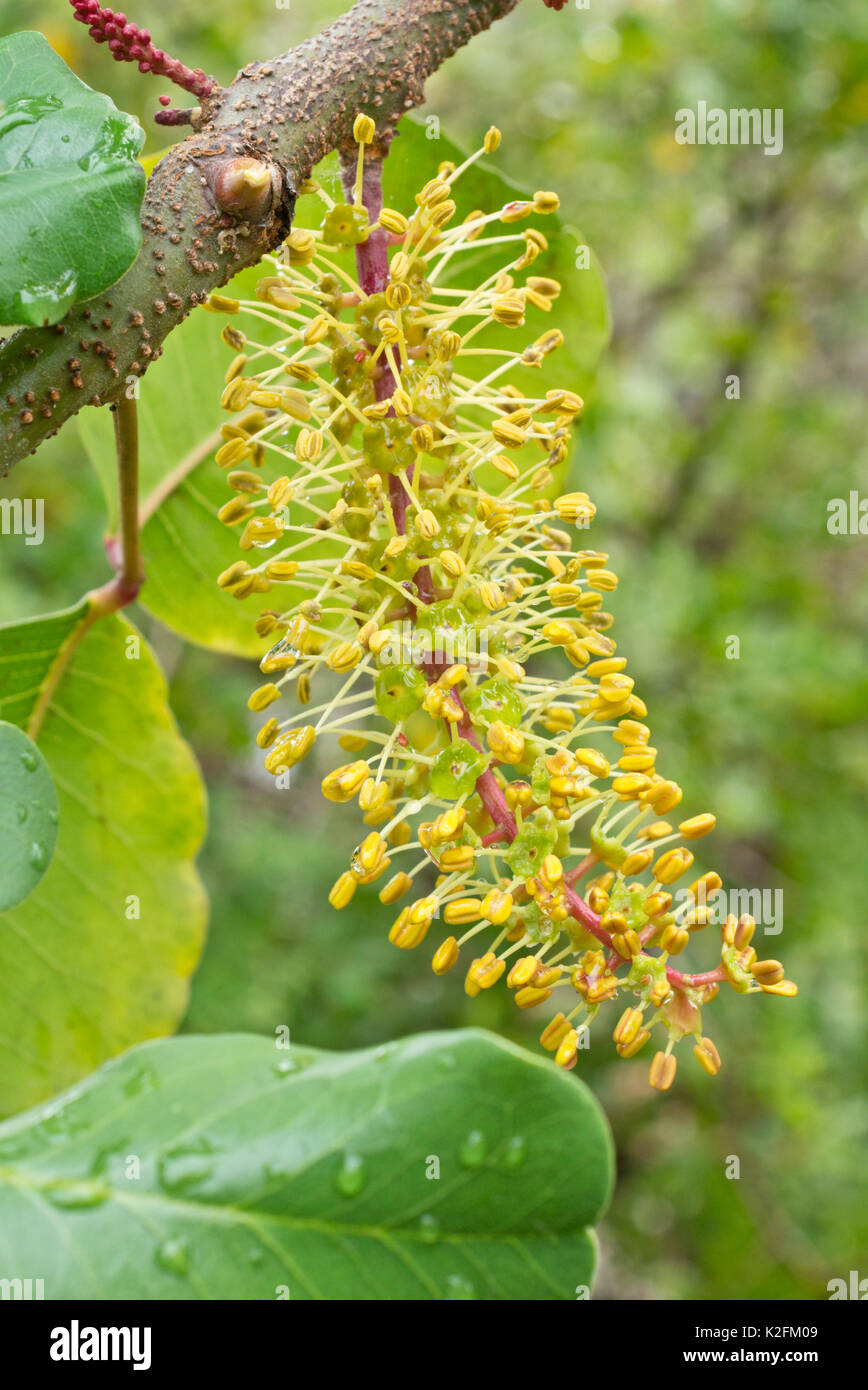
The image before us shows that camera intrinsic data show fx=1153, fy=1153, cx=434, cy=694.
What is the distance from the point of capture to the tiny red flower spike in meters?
0.57

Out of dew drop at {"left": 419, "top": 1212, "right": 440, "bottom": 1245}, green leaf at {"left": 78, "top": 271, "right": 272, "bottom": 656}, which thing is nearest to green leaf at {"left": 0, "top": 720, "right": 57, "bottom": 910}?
dew drop at {"left": 419, "top": 1212, "right": 440, "bottom": 1245}

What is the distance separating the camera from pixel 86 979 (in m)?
0.93

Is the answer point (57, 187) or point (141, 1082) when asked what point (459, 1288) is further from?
point (57, 187)

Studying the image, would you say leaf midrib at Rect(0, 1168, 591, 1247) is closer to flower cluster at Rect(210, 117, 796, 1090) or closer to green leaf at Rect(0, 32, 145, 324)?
flower cluster at Rect(210, 117, 796, 1090)

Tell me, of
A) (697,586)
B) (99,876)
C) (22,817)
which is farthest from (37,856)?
(697,586)

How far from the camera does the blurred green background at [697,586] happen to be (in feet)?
7.51

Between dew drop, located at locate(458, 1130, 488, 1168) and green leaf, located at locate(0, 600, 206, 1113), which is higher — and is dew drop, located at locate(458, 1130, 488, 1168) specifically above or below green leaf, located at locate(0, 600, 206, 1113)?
below

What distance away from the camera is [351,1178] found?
2.01 feet

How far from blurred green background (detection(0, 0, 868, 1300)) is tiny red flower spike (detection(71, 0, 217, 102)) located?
144 centimetres

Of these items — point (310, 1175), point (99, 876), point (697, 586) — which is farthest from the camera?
point (697, 586)

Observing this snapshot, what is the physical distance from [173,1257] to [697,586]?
1950 millimetres

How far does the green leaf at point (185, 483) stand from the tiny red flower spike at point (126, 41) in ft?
1.11

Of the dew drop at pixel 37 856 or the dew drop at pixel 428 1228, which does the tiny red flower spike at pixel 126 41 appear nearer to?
the dew drop at pixel 37 856
